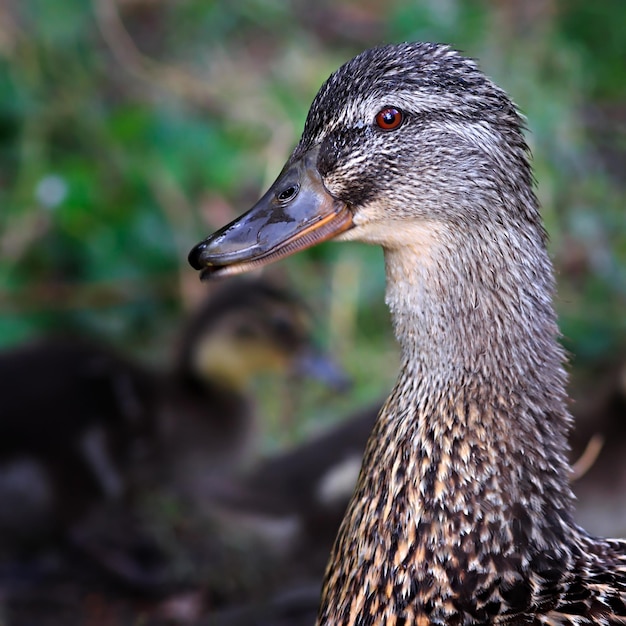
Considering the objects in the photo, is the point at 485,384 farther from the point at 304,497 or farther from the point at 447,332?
the point at 304,497

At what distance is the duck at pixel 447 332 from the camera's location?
6.29 feet

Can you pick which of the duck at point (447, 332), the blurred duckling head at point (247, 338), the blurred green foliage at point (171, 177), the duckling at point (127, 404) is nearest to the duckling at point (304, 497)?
the duckling at point (127, 404)

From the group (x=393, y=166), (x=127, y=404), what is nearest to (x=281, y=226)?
(x=393, y=166)

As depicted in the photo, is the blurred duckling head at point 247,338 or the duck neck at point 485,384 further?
the blurred duckling head at point 247,338

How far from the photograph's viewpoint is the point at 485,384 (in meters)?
1.98

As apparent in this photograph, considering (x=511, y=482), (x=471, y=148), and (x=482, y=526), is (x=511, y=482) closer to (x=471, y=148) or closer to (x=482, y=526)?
(x=482, y=526)

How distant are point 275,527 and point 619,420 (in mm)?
1289

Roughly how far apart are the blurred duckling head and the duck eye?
2199mm

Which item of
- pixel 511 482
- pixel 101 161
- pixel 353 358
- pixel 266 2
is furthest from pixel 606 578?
pixel 266 2

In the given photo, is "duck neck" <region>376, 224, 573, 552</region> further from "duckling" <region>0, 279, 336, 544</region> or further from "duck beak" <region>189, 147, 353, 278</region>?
"duckling" <region>0, 279, 336, 544</region>

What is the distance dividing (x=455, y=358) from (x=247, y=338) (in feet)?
7.42

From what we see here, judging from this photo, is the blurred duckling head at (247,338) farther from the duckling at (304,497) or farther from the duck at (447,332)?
the duck at (447,332)

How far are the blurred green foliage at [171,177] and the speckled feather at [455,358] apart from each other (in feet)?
7.91

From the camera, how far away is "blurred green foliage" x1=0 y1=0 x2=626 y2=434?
14.4 ft
